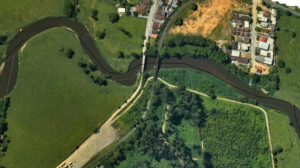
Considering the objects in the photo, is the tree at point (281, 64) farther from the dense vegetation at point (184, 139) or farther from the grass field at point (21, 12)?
the grass field at point (21, 12)

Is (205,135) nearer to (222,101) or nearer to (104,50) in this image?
(222,101)

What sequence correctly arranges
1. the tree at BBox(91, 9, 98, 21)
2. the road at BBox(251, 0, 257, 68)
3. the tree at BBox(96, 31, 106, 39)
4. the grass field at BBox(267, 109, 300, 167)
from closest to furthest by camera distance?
the grass field at BBox(267, 109, 300, 167) → the tree at BBox(96, 31, 106, 39) → the tree at BBox(91, 9, 98, 21) → the road at BBox(251, 0, 257, 68)

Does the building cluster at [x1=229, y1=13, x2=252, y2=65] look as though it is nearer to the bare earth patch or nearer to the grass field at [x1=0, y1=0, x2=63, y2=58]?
the bare earth patch

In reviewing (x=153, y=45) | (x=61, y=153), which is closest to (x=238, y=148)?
(x=153, y=45)

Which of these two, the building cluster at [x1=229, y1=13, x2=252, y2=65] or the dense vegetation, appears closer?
the dense vegetation

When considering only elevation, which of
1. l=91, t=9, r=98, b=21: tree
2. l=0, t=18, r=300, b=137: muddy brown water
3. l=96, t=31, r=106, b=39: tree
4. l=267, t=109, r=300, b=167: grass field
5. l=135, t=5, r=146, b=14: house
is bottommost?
l=267, t=109, r=300, b=167: grass field

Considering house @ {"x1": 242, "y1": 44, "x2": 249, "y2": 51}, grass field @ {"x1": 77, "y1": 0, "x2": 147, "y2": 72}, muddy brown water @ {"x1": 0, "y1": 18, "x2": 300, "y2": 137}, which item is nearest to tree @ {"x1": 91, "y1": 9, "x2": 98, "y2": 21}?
grass field @ {"x1": 77, "y1": 0, "x2": 147, "y2": 72}
